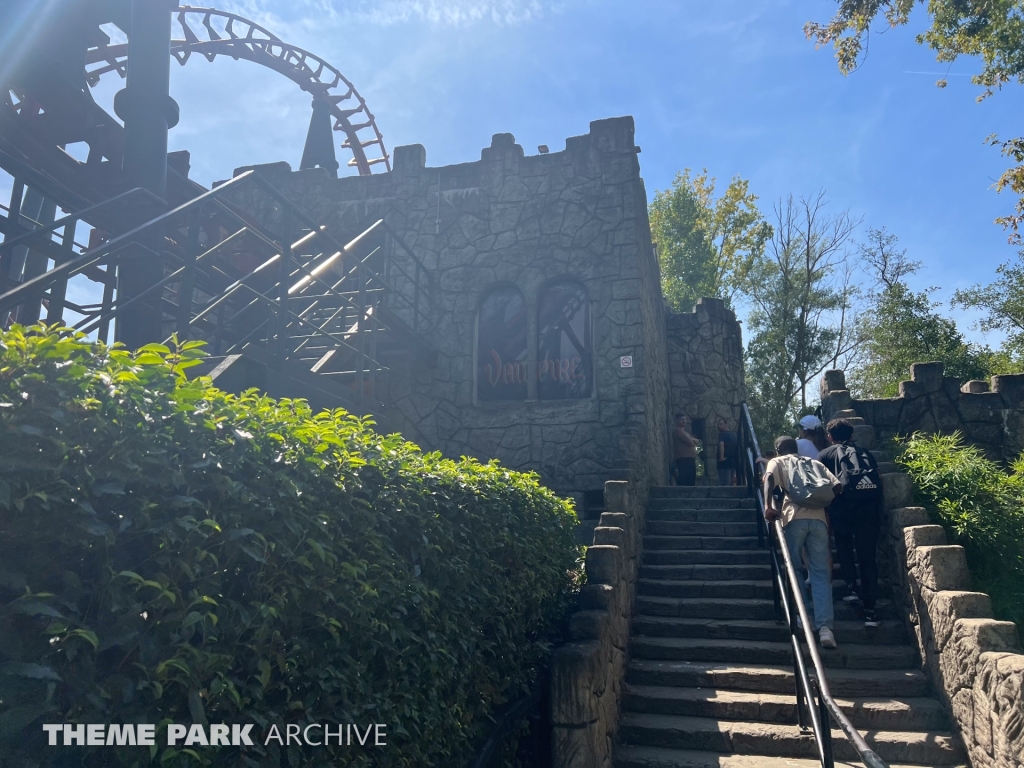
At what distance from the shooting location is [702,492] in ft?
28.5

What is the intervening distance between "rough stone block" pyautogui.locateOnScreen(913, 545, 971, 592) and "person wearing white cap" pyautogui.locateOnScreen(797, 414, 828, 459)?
1292 mm

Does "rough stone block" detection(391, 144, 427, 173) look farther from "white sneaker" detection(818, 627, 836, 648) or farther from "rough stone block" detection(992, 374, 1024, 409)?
"rough stone block" detection(992, 374, 1024, 409)

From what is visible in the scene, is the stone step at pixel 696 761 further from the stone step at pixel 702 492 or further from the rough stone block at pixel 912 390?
the rough stone block at pixel 912 390

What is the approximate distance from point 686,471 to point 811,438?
4337mm

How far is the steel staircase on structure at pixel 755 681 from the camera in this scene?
4477mm

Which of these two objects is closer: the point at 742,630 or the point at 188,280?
the point at 188,280

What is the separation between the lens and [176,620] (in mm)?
1692

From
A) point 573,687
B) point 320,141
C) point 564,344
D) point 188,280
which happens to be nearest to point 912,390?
point 564,344

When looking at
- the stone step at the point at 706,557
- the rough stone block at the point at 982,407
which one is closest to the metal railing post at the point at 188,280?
the stone step at the point at 706,557

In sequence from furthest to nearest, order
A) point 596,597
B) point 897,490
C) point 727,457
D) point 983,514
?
point 727,457, point 897,490, point 983,514, point 596,597

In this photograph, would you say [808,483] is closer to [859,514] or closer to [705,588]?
[859,514]

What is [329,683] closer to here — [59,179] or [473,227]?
[59,179]

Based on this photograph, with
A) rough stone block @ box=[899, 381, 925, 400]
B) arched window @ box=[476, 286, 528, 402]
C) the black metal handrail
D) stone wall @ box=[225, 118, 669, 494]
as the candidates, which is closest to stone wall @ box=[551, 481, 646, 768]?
the black metal handrail

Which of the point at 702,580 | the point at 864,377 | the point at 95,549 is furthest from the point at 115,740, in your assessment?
the point at 864,377
